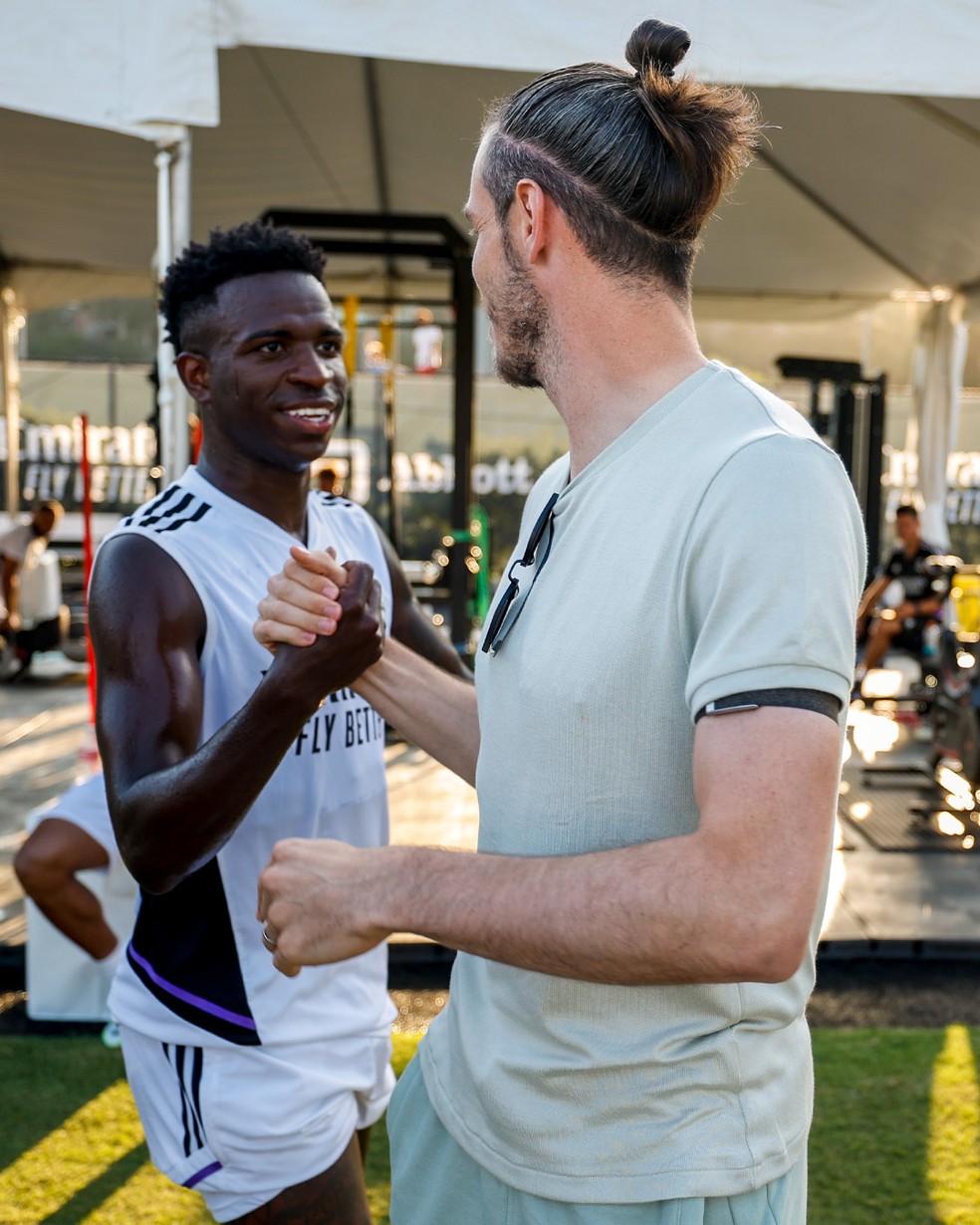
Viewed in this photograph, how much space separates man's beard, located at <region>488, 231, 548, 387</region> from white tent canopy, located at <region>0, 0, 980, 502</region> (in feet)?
5.38

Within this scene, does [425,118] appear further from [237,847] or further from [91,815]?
[237,847]

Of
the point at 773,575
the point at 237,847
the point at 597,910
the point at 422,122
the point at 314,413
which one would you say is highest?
the point at 422,122

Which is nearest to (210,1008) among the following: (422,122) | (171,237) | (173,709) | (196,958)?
(196,958)

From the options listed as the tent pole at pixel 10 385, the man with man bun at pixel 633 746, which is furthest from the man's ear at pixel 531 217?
the tent pole at pixel 10 385

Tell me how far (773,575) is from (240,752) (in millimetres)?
806

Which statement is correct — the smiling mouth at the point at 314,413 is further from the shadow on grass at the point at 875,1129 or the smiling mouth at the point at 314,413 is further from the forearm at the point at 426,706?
the shadow on grass at the point at 875,1129

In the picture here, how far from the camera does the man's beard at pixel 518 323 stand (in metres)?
1.19

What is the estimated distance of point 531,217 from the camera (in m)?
1.15

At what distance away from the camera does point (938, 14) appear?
12.1ft

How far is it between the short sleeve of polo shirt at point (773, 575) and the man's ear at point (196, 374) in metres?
1.22

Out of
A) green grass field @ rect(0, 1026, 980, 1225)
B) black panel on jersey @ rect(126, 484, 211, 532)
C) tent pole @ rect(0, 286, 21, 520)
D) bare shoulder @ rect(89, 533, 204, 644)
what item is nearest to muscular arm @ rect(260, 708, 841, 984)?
bare shoulder @ rect(89, 533, 204, 644)

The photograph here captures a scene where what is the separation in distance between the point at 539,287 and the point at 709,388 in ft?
0.67

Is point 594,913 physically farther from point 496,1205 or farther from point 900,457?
point 900,457

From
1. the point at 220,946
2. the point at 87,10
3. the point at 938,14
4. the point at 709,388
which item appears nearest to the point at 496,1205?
the point at 220,946
